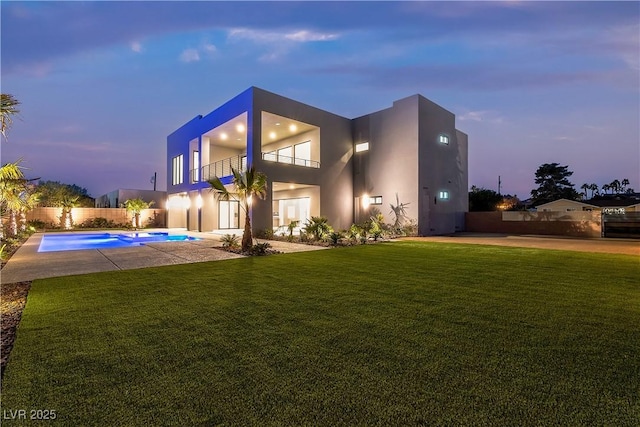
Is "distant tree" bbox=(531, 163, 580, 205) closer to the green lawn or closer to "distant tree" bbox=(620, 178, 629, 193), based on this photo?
"distant tree" bbox=(620, 178, 629, 193)

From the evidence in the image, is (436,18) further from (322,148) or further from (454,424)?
(454,424)

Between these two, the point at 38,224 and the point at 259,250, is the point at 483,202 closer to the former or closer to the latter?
the point at 259,250

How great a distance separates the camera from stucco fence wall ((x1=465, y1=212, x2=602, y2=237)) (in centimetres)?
1714

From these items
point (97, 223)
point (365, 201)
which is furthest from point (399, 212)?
point (97, 223)

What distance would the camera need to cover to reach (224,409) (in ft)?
6.33

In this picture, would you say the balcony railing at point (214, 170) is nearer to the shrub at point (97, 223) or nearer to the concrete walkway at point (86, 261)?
the shrub at point (97, 223)

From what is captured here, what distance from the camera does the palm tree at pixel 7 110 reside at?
511 cm

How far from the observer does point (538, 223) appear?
18.9 metres

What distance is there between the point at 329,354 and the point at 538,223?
21888mm

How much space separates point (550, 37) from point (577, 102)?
23056 mm

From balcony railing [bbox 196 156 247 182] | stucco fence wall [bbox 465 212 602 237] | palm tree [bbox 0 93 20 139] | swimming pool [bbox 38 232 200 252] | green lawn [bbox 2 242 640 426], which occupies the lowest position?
green lawn [bbox 2 242 640 426]

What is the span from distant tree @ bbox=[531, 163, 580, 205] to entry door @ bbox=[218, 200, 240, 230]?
145ft

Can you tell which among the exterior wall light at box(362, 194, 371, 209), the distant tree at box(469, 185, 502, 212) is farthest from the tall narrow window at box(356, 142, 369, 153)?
the distant tree at box(469, 185, 502, 212)

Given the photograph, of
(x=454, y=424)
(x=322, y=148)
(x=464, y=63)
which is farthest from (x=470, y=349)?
(x=464, y=63)
